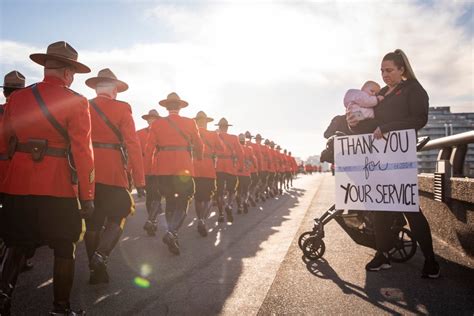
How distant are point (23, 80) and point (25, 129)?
123 inches

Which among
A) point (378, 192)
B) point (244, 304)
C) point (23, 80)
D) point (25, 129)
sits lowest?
point (244, 304)

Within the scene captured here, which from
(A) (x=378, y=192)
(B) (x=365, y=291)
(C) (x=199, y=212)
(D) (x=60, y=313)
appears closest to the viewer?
(D) (x=60, y=313)

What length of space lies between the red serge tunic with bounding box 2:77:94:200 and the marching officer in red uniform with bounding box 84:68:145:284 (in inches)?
50.3

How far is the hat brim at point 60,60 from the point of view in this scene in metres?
3.33

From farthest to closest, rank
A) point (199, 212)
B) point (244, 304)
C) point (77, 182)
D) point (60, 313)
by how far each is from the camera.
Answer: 1. point (199, 212)
2. point (244, 304)
3. point (77, 182)
4. point (60, 313)

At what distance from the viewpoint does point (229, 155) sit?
10.7 meters

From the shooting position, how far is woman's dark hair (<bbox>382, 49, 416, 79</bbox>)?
14.6 ft

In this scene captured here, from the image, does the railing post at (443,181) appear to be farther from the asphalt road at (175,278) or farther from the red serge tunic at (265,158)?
the red serge tunic at (265,158)

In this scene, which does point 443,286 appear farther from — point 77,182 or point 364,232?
point 77,182

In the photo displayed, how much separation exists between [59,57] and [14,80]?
298 centimetres

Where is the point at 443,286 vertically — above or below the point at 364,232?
below

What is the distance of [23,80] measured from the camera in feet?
19.1

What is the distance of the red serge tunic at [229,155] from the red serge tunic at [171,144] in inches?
149

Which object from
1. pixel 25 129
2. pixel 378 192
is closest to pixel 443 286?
pixel 378 192
